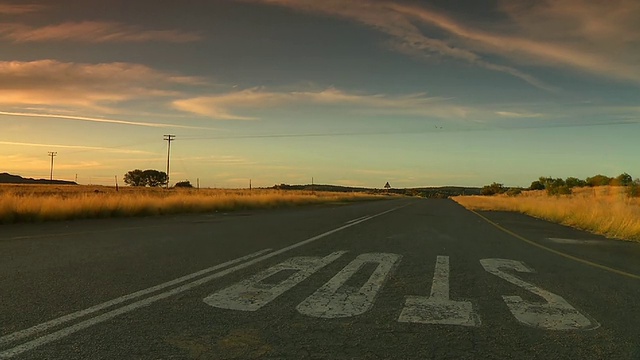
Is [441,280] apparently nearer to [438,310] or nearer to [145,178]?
[438,310]

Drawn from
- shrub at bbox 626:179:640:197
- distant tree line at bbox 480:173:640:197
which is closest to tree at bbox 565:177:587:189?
distant tree line at bbox 480:173:640:197

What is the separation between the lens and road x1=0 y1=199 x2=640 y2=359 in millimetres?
4616

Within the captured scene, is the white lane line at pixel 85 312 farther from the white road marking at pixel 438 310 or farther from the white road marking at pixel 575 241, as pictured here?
the white road marking at pixel 575 241

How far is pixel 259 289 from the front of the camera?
23.0 feet

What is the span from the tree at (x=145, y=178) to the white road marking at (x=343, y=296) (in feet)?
460

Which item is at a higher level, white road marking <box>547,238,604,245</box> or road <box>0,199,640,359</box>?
white road marking <box>547,238,604,245</box>

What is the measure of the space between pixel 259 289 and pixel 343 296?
1121 millimetres

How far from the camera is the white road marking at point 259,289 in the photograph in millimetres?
6145

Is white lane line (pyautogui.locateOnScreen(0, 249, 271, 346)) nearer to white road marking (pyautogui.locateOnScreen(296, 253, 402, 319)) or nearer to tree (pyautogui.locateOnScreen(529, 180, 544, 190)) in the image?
white road marking (pyautogui.locateOnScreen(296, 253, 402, 319))

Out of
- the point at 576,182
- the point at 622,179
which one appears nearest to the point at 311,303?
the point at 622,179

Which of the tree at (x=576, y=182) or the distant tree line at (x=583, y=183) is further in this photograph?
the tree at (x=576, y=182)

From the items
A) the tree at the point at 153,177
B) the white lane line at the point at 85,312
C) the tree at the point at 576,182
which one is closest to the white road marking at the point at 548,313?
the white lane line at the point at 85,312

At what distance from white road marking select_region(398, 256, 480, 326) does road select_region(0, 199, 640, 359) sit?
20mm

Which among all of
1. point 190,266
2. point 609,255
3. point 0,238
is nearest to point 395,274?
point 190,266
